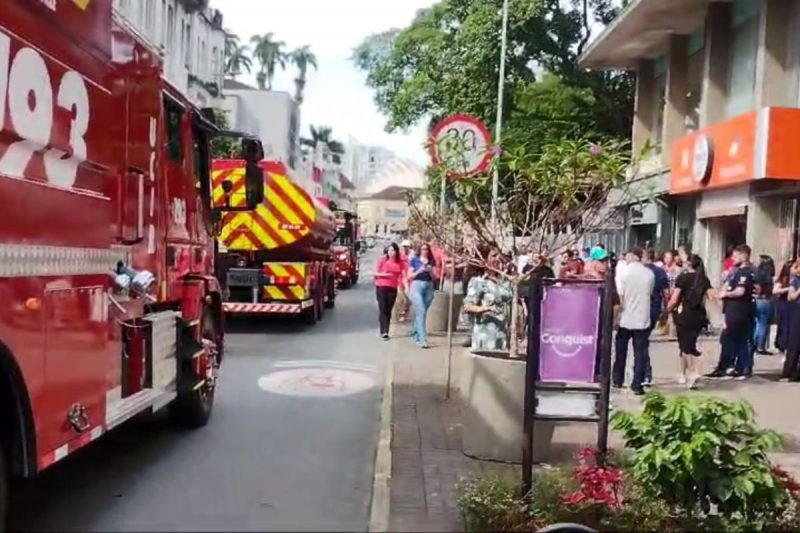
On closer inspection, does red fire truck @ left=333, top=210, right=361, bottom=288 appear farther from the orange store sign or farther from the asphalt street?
the asphalt street

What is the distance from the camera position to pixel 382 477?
6.96 m

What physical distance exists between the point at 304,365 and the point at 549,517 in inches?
329

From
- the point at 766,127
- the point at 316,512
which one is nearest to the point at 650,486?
the point at 316,512

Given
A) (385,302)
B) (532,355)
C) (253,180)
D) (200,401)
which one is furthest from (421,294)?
(532,355)

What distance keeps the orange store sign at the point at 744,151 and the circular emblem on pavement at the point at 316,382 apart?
8557 millimetres

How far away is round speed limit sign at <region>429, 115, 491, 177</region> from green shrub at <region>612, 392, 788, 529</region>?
154 inches

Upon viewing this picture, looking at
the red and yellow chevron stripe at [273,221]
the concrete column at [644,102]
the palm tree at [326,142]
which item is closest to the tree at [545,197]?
the red and yellow chevron stripe at [273,221]

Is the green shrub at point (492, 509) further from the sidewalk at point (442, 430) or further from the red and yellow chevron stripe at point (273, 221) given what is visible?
the red and yellow chevron stripe at point (273, 221)

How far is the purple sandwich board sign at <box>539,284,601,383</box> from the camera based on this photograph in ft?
21.2

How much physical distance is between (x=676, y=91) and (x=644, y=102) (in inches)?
158

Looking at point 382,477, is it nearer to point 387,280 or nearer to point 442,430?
point 442,430

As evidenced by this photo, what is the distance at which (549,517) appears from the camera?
546 cm

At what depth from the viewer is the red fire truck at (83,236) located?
4531 millimetres

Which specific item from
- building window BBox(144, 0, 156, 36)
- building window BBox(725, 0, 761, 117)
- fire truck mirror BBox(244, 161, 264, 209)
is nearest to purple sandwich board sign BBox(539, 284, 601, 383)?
fire truck mirror BBox(244, 161, 264, 209)
